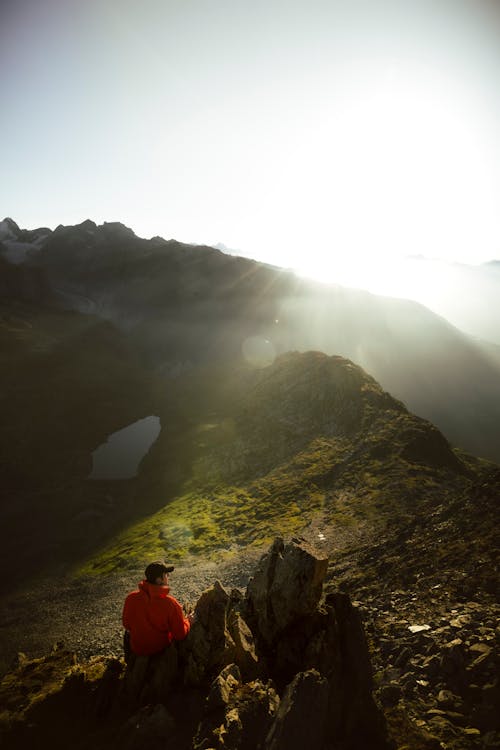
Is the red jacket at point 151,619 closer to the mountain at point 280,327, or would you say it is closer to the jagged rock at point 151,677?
the jagged rock at point 151,677

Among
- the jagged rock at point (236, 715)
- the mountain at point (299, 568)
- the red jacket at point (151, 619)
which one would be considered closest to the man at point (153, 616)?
the red jacket at point (151, 619)

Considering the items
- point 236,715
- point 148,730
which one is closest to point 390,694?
point 236,715

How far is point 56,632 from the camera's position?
28.0m

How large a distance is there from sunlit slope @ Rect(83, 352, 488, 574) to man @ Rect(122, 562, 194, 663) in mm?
23290

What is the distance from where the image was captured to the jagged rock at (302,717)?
8.38 m

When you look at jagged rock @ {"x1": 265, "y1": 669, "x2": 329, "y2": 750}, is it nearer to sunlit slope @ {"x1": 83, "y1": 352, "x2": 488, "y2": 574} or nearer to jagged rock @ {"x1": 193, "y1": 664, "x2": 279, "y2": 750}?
jagged rock @ {"x1": 193, "y1": 664, "x2": 279, "y2": 750}

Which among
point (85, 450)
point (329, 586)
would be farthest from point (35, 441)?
point (329, 586)

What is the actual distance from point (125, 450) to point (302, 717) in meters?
80.5

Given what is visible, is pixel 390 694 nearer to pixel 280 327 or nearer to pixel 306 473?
pixel 306 473

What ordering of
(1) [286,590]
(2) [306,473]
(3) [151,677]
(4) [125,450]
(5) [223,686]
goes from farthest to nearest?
1. (4) [125,450]
2. (2) [306,473]
3. (1) [286,590]
4. (3) [151,677]
5. (5) [223,686]

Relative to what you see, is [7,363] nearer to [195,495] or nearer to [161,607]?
[195,495]

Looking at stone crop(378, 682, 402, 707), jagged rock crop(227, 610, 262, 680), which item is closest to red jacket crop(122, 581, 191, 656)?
jagged rock crop(227, 610, 262, 680)

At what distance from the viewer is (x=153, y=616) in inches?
429

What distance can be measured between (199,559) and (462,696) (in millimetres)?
31303
